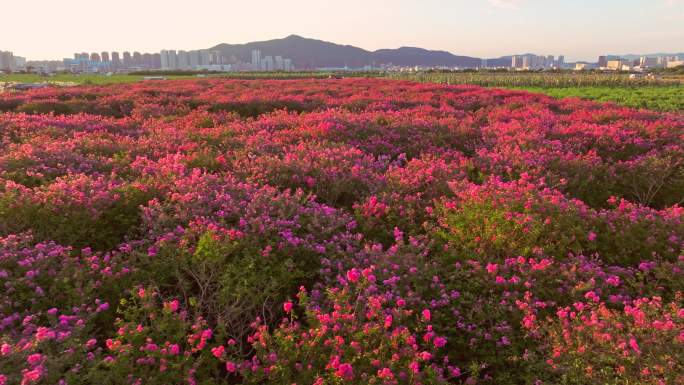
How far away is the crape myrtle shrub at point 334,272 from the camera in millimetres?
3025

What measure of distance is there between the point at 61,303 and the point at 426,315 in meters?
3.27

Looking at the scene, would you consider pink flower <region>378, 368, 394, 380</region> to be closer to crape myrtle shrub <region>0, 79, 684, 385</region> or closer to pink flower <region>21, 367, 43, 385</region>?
crape myrtle shrub <region>0, 79, 684, 385</region>

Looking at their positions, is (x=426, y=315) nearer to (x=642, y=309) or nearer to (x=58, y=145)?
(x=642, y=309)

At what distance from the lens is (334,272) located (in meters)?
4.45

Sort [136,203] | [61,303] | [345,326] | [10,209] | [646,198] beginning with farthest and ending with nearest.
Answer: [646,198] → [136,203] → [10,209] → [61,303] → [345,326]

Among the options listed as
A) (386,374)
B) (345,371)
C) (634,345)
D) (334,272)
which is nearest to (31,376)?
(345,371)

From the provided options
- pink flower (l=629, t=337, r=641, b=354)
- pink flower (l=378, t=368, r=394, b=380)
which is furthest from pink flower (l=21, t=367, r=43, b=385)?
pink flower (l=629, t=337, r=641, b=354)

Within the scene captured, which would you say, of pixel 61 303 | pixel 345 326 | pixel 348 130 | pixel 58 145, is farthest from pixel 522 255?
pixel 58 145

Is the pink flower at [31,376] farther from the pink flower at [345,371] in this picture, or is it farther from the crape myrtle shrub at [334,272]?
the pink flower at [345,371]

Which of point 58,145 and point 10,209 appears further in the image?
point 58,145

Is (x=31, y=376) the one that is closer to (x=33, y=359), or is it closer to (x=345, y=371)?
(x=33, y=359)

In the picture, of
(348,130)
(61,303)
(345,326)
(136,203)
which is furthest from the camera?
(348,130)

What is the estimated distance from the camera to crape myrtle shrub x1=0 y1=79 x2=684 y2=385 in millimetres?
3025

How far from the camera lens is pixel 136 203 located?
5520 millimetres
